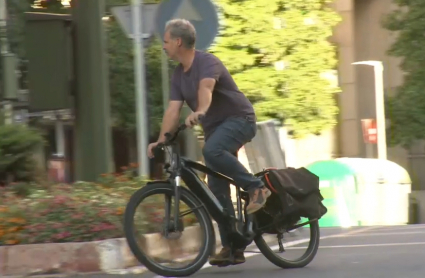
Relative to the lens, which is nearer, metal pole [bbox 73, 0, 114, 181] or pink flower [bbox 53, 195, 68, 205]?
pink flower [bbox 53, 195, 68, 205]

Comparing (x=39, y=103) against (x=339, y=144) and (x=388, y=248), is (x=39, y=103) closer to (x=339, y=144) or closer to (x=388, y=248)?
(x=388, y=248)

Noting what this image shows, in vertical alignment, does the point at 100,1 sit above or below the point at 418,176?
above

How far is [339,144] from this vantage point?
35.6 m

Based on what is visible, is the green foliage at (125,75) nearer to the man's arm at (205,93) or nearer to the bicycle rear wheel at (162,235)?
the bicycle rear wheel at (162,235)

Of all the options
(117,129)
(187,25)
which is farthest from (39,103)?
(117,129)

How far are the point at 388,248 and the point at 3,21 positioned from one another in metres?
4.73

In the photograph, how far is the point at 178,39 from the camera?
6816 millimetres

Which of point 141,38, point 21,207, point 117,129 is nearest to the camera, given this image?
point 21,207

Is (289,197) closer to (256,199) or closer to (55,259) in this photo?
(256,199)

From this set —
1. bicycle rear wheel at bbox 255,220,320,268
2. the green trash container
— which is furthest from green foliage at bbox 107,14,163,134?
bicycle rear wheel at bbox 255,220,320,268

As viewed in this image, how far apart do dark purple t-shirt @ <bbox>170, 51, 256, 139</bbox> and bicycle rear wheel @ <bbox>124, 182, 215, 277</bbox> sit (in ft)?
1.57

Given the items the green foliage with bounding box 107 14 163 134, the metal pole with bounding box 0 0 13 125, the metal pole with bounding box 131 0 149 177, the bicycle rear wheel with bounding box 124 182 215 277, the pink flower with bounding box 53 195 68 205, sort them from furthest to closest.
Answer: the green foliage with bounding box 107 14 163 134, the metal pole with bounding box 0 0 13 125, the metal pole with bounding box 131 0 149 177, the pink flower with bounding box 53 195 68 205, the bicycle rear wheel with bounding box 124 182 215 277

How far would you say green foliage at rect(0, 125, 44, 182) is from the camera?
9.49m

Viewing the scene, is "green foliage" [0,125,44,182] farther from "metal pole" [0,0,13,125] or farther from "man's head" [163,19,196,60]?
"man's head" [163,19,196,60]
